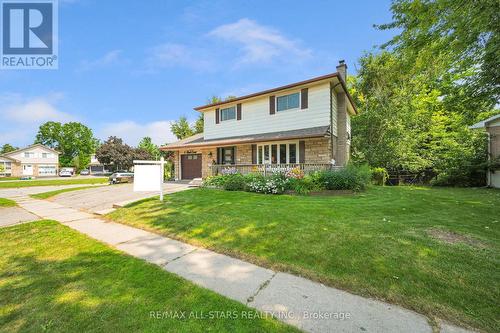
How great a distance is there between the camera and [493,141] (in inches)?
472

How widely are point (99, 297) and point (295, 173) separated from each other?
9.11m

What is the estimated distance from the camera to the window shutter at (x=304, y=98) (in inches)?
484

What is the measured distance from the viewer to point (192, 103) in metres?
31.1

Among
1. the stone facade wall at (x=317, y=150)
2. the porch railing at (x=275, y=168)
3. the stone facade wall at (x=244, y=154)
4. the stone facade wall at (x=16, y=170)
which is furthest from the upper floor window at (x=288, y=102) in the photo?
the stone facade wall at (x=16, y=170)

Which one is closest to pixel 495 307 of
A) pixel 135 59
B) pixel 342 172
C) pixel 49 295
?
pixel 49 295

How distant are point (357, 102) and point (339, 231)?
20534mm

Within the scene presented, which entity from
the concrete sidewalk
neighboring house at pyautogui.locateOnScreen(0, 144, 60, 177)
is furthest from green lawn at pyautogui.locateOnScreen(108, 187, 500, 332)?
neighboring house at pyautogui.locateOnScreen(0, 144, 60, 177)

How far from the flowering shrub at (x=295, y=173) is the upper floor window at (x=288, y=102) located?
425 centimetres

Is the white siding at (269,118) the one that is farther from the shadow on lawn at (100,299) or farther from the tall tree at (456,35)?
the shadow on lawn at (100,299)

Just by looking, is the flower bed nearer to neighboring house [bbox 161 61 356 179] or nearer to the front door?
neighboring house [bbox 161 61 356 179]

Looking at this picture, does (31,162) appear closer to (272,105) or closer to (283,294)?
(272,105)

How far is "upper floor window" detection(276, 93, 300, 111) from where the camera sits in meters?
12.7

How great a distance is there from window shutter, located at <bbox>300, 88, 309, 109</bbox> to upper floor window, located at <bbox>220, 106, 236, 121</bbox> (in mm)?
5068

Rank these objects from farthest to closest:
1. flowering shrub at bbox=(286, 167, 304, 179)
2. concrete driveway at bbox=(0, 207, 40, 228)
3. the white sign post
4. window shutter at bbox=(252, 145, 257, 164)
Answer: window shutter at bbox=(252, 145, 257, 164), flowering shrub at bbox=(286, 167, 304, 179), the white sign post, concrete driveway at bbox=(0, 207, 40, 228)
